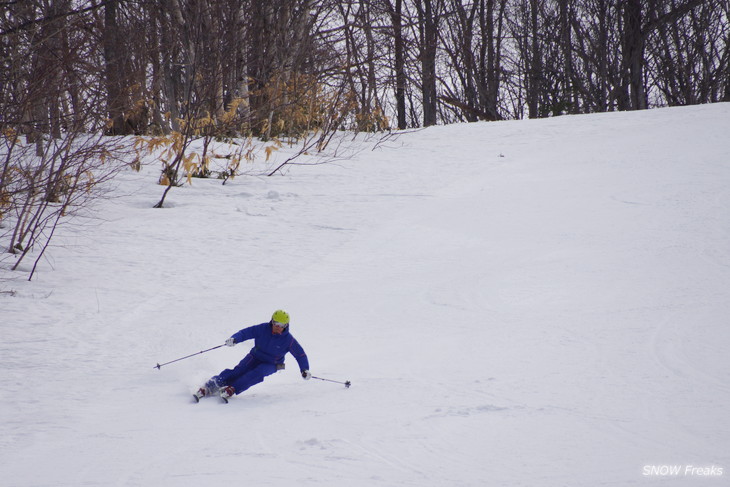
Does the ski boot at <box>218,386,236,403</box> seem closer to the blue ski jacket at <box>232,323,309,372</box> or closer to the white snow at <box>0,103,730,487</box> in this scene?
the white snow at <box>0,103,730,487</box>

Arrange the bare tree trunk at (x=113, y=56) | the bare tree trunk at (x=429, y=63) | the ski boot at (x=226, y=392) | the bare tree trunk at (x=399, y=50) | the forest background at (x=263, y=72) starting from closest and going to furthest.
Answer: the ski boot at (x=226, y=392)
the forest background at (x=263, y=72)
the bare tree trunk at (x=113, y=56)
the bare tree trunk at (x=399, y=50)
the bare tree trunk at (x=429, y=63)

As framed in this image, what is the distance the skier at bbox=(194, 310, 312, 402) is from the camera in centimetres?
521

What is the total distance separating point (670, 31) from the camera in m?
27.7

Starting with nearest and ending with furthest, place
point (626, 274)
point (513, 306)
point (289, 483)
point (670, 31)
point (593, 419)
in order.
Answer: point (289, 483) → point (593, 419) → point (513, 306) → point (626, 274) → point (670, 31)

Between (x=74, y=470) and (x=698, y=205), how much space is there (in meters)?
9.84

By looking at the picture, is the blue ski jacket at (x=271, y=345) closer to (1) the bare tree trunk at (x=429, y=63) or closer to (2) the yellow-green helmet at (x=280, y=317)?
(2) the yellow-green helmet at (x=280, y=317)

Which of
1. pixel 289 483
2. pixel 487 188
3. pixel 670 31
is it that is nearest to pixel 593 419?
pixel 289 483

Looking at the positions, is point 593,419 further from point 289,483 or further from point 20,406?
point 20,406

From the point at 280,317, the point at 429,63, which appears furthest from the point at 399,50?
the point at 280,317

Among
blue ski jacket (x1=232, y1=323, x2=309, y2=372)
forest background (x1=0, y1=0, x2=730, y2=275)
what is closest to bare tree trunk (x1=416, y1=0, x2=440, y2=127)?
forest background (x1=0, y1=0, x2=730, y2=275)

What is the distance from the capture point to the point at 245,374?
5.23 meters

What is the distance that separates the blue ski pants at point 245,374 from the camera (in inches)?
205

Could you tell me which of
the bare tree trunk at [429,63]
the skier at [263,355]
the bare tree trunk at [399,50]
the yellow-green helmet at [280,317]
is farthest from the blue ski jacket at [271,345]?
the bare tree trunk at [429,63]

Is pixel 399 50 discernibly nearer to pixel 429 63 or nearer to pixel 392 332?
pixel 429 63
